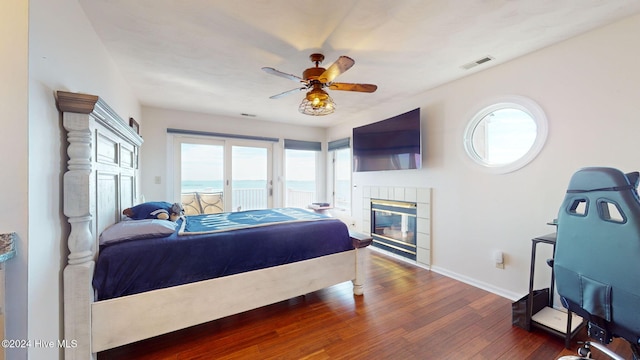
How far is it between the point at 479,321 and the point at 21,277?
9.75 ft

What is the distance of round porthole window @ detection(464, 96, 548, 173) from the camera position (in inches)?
88.3

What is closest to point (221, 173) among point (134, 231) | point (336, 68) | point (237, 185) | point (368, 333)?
point (237, 185)

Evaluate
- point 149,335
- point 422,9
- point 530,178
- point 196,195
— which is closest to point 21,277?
point 149,335

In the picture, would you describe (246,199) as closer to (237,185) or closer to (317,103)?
(237,185)

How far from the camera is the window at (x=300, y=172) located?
5059 mm

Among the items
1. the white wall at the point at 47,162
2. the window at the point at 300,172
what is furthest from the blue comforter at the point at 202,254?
the window at the point at 300,172

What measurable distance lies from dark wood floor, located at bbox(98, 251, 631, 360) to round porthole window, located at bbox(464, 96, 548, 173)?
146cm

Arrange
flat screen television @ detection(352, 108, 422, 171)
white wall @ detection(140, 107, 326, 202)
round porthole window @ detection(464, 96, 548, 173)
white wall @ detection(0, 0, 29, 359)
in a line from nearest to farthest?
white wall @ detection(0, 0, 29, 359), round porthole window @ detection(464, 96, 548, 173), flat screen television @ detection(352, 108, 422, 171), white wall @ detection(140, 107, 326, 202)

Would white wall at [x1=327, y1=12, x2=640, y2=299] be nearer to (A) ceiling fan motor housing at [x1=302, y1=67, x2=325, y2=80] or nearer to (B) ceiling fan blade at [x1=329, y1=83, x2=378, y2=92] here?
(B) ceiling fan blade at [x1=329, y1=83, x2=378, y2=92]

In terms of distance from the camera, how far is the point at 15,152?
102cm

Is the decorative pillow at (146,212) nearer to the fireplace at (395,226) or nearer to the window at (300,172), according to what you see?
the window at (300,172)

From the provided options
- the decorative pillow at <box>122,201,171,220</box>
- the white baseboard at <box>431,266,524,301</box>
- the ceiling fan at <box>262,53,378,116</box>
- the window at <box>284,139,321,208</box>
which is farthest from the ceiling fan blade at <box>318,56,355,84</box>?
the window at <box>284,139,321,208</box>

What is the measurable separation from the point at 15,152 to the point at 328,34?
1.94 m

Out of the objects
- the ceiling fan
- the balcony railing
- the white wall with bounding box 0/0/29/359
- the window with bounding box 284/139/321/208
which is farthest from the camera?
the window with bounding box 284/139/321/208
